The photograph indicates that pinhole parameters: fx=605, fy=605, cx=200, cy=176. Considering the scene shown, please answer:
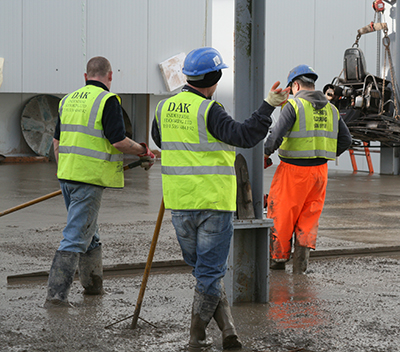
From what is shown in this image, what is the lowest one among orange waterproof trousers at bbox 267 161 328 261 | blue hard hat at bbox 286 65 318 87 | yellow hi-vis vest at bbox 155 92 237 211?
orange waterproof trousers at bbox 267 161 328 261

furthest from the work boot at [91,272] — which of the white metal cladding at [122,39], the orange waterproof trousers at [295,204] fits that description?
the white metal cladding at [122,39]

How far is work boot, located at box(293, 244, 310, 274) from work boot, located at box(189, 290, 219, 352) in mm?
2317

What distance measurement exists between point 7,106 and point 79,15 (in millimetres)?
3995

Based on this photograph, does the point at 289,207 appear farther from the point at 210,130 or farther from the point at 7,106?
the point at 7,106

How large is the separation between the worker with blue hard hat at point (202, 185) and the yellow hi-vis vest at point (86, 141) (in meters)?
1.02

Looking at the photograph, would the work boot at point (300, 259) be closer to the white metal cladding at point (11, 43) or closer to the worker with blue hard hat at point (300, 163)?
the worker with blue hard hat at point (300, 163)

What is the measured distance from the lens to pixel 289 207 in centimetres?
571

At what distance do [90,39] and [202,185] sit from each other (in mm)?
18478

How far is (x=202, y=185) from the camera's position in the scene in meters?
3.59

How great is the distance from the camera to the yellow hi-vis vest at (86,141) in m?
4.54

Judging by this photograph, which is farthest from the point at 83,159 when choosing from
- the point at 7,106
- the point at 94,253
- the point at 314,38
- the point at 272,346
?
the point at 314,38

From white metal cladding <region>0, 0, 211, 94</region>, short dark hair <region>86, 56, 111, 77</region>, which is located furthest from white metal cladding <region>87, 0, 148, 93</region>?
short dark hair <region>86, 56, 111, 77</region>

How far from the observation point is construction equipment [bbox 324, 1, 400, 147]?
15.1 meters

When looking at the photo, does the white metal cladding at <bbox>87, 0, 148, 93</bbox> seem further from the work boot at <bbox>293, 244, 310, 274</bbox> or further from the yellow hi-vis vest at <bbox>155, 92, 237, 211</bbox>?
the yellow hi-vis vest at <bbox>155, 92, 237, 211</bbox>
